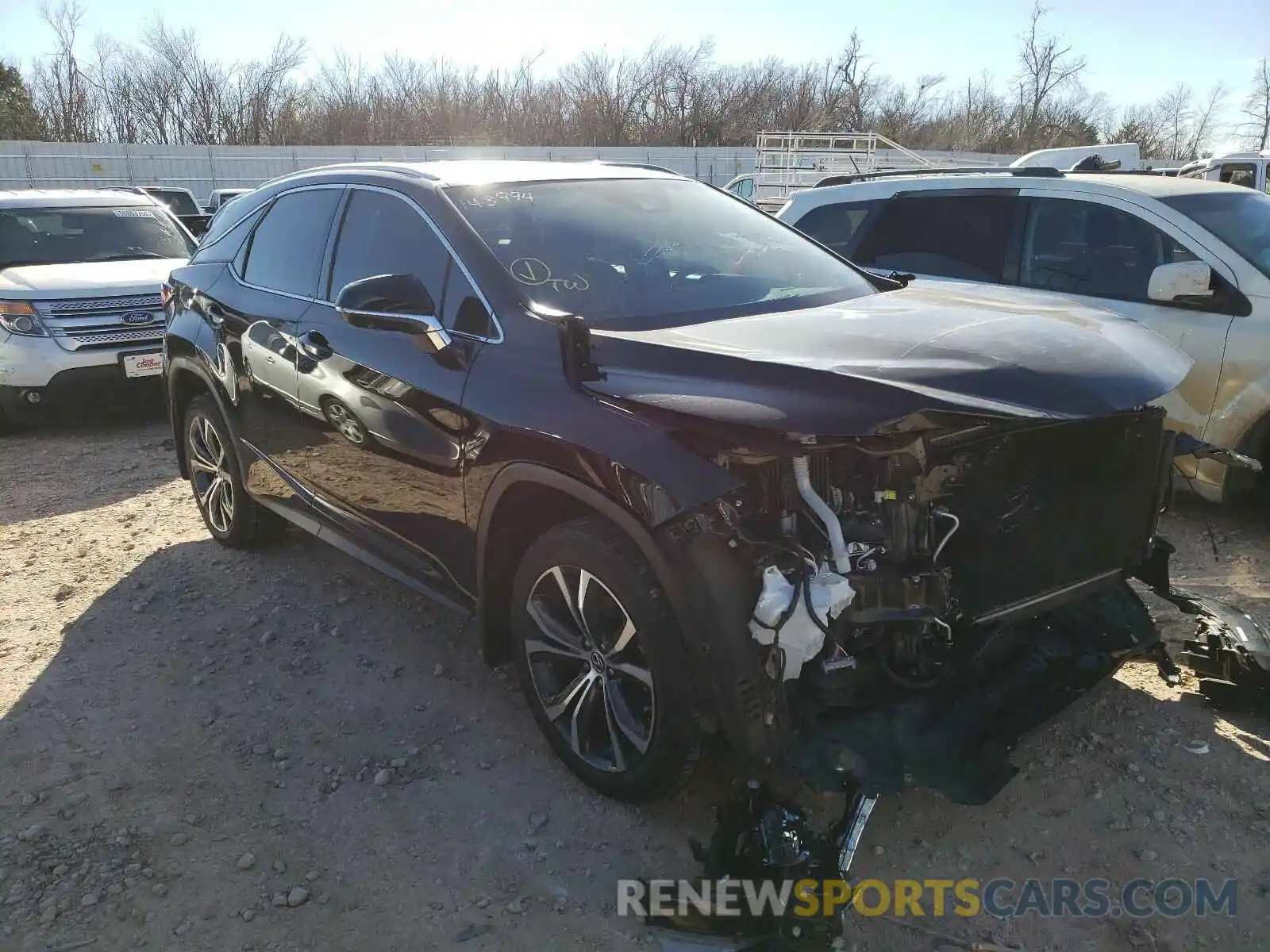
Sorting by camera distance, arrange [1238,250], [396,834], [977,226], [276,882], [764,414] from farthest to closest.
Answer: [977,226]
[1238,250]
[396,834]
[276,882]
[764,414]

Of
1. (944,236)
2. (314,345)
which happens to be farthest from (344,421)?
(944,236)

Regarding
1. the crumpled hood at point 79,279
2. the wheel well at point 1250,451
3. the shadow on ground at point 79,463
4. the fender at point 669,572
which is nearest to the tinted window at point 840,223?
the wheel well at point 1250,451

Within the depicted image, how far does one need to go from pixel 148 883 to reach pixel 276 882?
1.21ft

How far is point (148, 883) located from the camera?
277 cm

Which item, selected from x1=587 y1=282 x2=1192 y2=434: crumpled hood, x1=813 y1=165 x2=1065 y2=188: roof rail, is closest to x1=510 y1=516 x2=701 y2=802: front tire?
x1=587 y1=282 x2=1192 y2=434: crumpled hood

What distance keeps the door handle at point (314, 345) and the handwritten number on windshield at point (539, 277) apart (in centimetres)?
93

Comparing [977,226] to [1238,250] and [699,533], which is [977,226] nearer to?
[1238,250]

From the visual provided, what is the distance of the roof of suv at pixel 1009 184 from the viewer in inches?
207

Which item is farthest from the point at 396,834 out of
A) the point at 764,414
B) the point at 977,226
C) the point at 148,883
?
the point at 977,226

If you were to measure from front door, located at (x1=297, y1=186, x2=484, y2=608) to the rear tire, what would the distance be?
1079 mm

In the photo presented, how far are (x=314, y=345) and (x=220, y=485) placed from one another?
1.76m

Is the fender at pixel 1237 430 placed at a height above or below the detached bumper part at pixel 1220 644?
above

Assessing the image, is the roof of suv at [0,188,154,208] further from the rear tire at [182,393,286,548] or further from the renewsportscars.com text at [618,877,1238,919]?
the renewsportscars.com text at [618,877,1238,919]

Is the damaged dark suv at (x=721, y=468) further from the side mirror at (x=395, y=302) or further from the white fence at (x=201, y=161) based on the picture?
the white fence at (x=201, y=161)
